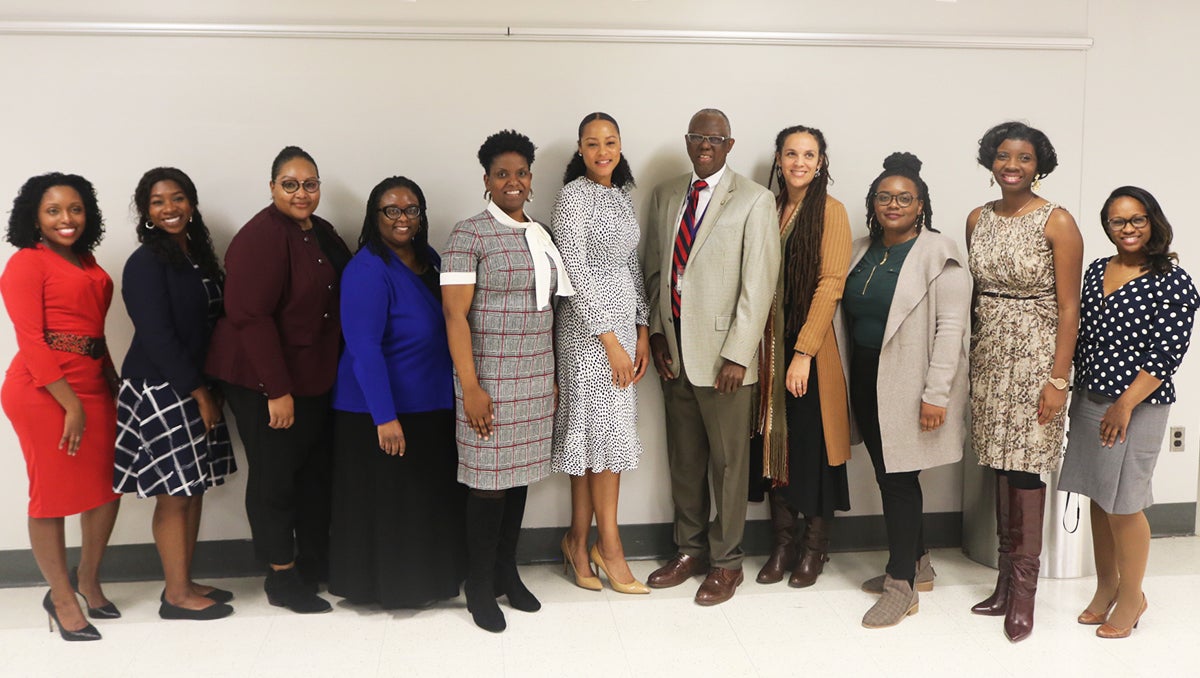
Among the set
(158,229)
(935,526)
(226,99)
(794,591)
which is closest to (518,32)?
(226,99)

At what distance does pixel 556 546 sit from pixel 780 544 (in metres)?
0.90

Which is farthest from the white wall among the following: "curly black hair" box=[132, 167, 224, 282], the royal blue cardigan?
the royal blue cardigan

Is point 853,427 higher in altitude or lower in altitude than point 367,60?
lower

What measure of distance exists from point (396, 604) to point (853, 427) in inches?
70.6

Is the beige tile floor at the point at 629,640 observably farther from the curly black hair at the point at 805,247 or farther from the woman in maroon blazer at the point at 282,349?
the curly black hair at the point at 805,247

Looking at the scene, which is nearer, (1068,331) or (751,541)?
(1068,331)

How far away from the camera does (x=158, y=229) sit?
118 inches

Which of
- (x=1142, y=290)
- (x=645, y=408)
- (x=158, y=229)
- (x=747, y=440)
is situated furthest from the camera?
(x=645, y=408)

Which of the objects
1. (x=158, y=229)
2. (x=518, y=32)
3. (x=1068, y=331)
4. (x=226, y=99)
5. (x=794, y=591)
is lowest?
(x=794, y=591)

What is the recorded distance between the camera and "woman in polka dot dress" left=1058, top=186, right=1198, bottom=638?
2703 mm

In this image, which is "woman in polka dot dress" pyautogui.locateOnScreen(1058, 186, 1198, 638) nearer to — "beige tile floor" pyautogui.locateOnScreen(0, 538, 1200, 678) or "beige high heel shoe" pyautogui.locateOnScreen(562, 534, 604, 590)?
"beige tile floor" pyautogui.locateOnScreen(0, 538, 1200, 678)

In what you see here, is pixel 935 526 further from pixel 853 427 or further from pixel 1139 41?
pixel 1139 41

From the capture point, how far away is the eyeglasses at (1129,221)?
271 centimetres

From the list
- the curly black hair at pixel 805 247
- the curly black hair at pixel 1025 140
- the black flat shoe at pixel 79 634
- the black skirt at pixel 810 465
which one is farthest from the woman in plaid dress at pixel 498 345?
the curly black hair at pixel 1025 140
